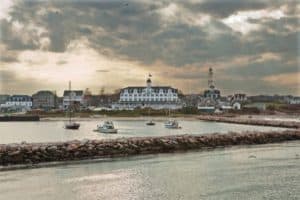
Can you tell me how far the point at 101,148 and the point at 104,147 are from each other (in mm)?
322

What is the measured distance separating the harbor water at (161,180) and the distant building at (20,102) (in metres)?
152

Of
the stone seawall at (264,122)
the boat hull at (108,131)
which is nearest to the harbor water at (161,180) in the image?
the boat hull at (108,131)

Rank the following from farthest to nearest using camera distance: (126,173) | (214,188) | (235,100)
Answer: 1. (235,100)
2. (126,173)
3. (214,188)

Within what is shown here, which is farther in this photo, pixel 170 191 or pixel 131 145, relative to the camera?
pixel 131 145

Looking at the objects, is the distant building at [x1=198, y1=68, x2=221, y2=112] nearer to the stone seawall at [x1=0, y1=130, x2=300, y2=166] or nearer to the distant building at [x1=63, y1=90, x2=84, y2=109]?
the distant building at [x1=63, y1=90, x2=84, y2=109]

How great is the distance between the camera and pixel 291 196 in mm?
19141

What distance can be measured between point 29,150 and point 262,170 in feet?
39.3

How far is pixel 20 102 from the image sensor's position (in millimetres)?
179125

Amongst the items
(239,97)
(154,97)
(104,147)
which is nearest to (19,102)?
(154,97)

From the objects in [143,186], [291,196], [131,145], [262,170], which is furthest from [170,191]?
[131,145]

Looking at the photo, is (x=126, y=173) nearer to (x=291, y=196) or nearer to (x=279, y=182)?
(x=279, y=182)

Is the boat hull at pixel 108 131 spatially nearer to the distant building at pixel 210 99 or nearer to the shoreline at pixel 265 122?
the shoreline at pixel 265 122

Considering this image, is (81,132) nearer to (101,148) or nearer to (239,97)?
(101,148)

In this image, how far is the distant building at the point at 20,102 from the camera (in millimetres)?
178000
